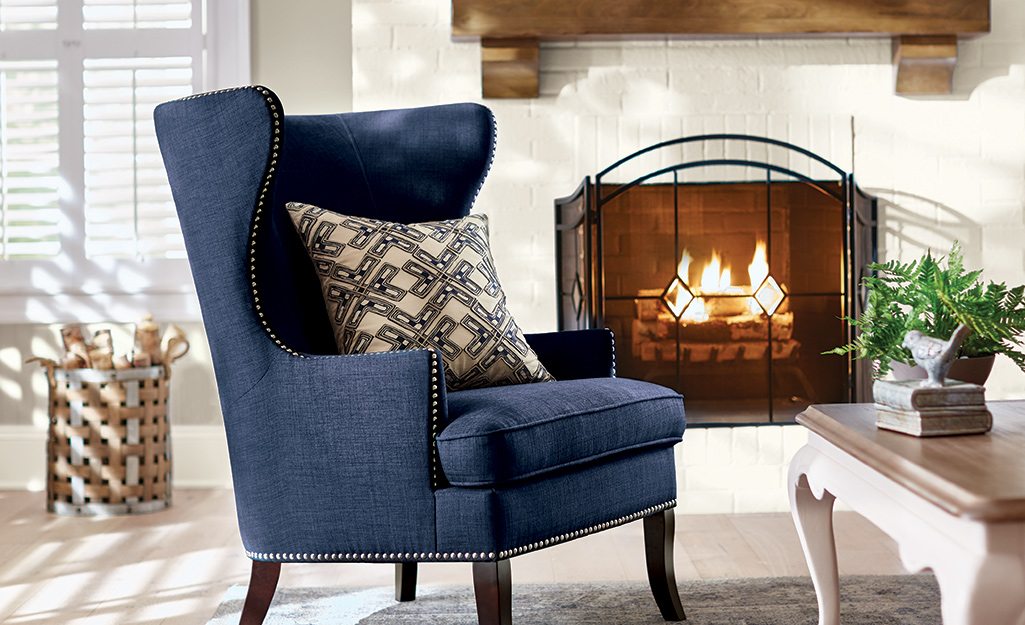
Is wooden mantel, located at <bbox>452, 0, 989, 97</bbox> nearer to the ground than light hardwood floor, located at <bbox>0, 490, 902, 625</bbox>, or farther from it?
farther from it

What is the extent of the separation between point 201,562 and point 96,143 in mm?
1712

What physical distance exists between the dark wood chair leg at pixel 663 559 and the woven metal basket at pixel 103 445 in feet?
5.84

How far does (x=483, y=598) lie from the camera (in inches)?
55.8

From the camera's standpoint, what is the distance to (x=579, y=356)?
201 centimetres

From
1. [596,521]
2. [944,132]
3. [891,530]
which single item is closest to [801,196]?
[944,132]

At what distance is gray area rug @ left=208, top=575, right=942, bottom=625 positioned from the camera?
6.02 feet

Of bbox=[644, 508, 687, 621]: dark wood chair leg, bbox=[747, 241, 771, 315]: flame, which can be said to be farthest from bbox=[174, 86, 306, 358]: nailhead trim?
bbox=[747, 241, 771, 315]: flame

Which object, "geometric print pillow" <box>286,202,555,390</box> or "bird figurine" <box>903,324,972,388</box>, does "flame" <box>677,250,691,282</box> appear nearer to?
"geometric print pillow" <box>286,202,555,390</box>

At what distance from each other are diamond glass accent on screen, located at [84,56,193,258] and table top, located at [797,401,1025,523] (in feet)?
8.58

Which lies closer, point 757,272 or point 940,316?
point 940,316

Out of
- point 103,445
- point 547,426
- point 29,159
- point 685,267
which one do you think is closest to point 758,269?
point 685,267

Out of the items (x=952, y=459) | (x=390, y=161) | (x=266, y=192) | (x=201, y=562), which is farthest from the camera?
(x=201, y=562)

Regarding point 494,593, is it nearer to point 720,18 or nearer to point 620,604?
point 620,604

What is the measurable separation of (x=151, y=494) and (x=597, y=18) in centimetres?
207
